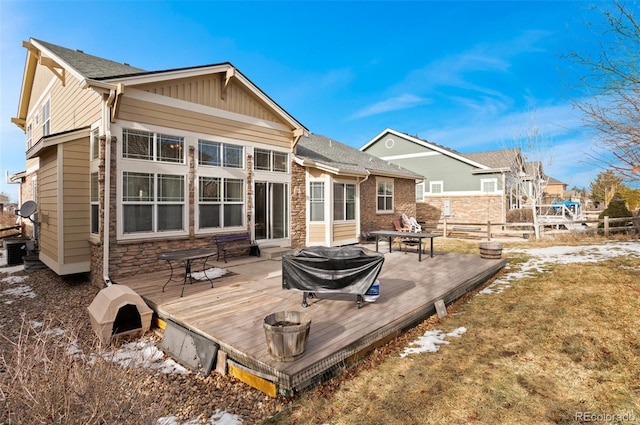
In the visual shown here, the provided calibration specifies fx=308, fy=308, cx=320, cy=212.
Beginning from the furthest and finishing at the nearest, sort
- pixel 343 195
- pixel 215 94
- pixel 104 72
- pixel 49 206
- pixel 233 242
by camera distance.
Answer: pixel 343 195 < pixel 233 242 < pixel 215 94 < pixel 49 206 < pixel 104 72

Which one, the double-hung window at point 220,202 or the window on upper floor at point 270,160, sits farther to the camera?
the window on upper floor at point 270,160

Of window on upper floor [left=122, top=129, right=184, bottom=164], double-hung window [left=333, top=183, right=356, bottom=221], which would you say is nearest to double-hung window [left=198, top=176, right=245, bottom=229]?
window on upper floor [left=122, top=129, right=184, bottom=164]

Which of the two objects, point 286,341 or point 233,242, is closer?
point 286,341

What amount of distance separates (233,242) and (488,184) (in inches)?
733

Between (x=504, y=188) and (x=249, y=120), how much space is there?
59.4 ft

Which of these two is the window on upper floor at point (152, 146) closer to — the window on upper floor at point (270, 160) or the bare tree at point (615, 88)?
the window on upper floor at point (270, 160)

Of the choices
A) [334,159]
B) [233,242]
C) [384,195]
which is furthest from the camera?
[384,195]

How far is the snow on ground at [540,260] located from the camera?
473 centimetres

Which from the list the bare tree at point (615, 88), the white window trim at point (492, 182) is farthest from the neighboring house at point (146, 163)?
the white window trim at point (492, 182)

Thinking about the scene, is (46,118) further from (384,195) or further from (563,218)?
(563,218)

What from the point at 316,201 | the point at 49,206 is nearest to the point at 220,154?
the point at 316,201

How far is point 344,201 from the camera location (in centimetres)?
1239

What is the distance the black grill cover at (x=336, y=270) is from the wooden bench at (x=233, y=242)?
13.5ft

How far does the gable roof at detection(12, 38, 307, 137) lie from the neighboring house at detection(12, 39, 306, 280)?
3 cm
